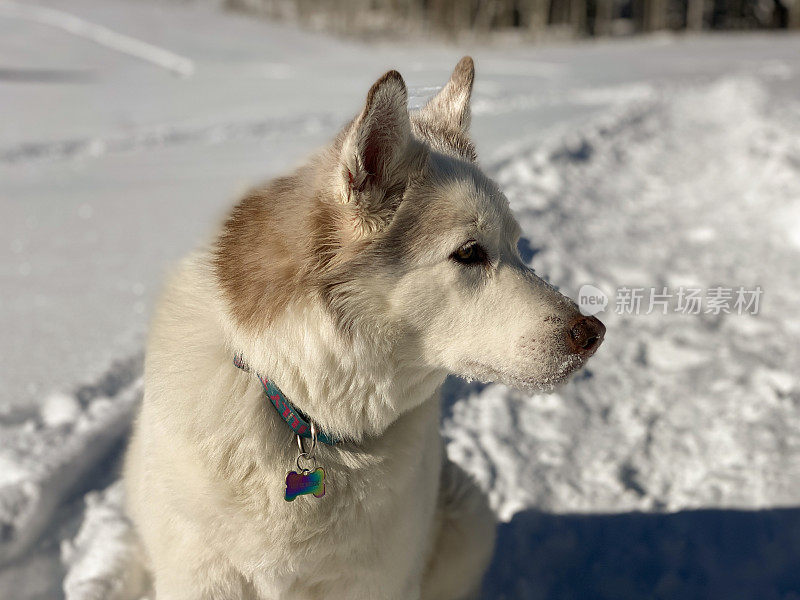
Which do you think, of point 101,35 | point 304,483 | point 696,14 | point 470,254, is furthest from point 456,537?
point 696,14

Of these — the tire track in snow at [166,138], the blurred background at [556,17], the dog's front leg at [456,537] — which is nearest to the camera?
the dog's front leg at [456,537]

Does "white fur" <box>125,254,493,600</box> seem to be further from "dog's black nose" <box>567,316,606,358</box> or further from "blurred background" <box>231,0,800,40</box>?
"blurred background" <box>231,0,800,40</box>

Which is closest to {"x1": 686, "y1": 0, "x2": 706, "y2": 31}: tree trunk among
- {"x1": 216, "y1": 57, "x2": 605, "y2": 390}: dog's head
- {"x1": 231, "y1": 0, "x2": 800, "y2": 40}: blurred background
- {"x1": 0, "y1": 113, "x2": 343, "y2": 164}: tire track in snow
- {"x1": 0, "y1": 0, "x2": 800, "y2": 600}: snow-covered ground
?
{"x1": 231, "y1": 0, "x2": 800, "y2": 40}: blurred background

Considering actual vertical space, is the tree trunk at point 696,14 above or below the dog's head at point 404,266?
above

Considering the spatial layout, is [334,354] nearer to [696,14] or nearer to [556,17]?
[556,17]

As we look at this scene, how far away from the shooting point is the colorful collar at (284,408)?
173 centimetres

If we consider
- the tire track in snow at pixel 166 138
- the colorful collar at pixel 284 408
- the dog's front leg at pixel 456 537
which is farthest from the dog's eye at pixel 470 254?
the tire track in snow at pixel 166 138

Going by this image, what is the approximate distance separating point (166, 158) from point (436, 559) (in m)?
5.86

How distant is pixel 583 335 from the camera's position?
1660 millimetres

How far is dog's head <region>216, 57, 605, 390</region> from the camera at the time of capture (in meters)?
1.58

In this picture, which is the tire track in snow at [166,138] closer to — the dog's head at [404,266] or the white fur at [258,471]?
the white fur at [258,471]

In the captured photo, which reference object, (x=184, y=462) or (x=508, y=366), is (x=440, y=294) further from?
(x=184, y=462)

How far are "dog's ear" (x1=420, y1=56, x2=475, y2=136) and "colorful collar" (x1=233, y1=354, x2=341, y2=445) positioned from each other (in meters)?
0.87

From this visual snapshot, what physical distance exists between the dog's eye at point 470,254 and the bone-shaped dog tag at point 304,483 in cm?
64
